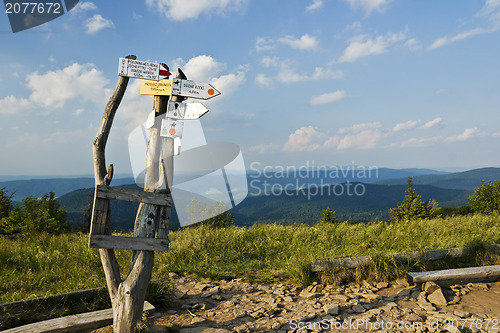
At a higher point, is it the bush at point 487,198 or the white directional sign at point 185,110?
the white directional sign at point 185,110

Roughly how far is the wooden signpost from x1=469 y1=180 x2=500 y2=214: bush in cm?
3296

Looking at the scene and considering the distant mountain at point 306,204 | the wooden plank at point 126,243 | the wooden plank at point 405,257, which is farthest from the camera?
the distant mountain at point 306,204

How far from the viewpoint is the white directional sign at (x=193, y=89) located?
185 inches

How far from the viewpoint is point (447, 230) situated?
33.3 ft

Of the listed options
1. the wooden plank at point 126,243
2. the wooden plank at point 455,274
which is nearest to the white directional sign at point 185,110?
the wooden plank at point 126,243

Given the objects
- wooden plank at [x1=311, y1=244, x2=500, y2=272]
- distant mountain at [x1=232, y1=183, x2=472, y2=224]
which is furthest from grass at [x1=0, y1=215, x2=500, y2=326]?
distant mountain at [x1=232, y1=183, x2=472, y2=224]

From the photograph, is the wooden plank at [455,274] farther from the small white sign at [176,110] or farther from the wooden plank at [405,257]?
the small white sign at [176,110]

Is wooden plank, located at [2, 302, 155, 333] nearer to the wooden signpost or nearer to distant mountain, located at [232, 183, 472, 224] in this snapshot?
the wooden signpost

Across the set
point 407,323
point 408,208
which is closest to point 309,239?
point 407,323

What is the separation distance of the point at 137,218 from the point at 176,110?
5.39 ft

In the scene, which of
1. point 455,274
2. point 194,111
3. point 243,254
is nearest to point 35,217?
point 243,254

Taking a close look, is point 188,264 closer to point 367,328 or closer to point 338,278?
point 338,278

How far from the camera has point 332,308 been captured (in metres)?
5.08

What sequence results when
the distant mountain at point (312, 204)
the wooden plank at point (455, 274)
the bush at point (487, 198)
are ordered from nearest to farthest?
the wooden plank at point (455, 274)
the bush at point (487, 198)
the distant mountain at point (312, 204)
